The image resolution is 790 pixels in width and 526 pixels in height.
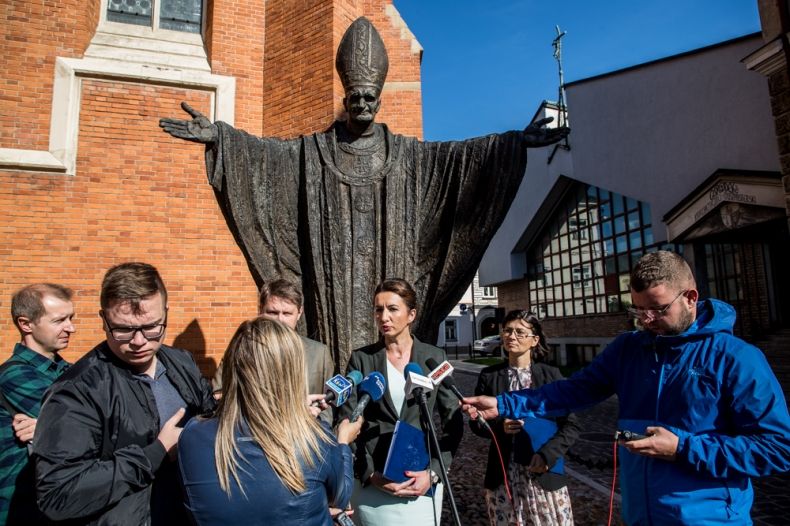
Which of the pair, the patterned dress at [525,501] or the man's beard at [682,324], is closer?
the man's beard at [682,324]

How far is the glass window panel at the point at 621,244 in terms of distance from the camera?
1887 centimetres

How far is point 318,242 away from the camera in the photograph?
112 inches

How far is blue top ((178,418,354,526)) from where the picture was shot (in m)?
1.44

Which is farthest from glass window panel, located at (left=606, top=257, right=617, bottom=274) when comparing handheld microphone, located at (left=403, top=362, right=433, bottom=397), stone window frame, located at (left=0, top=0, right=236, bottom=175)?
handheld microphone, located at (left=403, top=362, right=433, bottom=397)

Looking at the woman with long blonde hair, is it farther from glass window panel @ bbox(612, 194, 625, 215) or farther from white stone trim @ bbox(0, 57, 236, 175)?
glass window panel @ bbox(612, 194, 625, 215)

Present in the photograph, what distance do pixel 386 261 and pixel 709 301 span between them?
1601 mm

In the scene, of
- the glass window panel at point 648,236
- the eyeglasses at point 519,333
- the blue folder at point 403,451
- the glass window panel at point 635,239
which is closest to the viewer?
the blue folder at point 403,451

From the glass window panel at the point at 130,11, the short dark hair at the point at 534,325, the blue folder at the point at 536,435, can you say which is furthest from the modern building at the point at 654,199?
the glass window panel at the point at 130,11

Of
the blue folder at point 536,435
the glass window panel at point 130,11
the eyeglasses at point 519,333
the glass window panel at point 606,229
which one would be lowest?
the blue folder at point 536,435

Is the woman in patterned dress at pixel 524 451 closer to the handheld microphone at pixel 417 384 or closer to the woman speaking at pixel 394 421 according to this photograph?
the woman speaking at pixel 394 421

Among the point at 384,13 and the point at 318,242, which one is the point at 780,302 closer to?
the point at 384,13

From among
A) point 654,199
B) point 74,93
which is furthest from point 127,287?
point 654,199

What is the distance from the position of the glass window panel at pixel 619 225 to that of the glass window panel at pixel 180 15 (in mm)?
16404

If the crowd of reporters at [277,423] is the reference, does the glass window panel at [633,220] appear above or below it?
above
